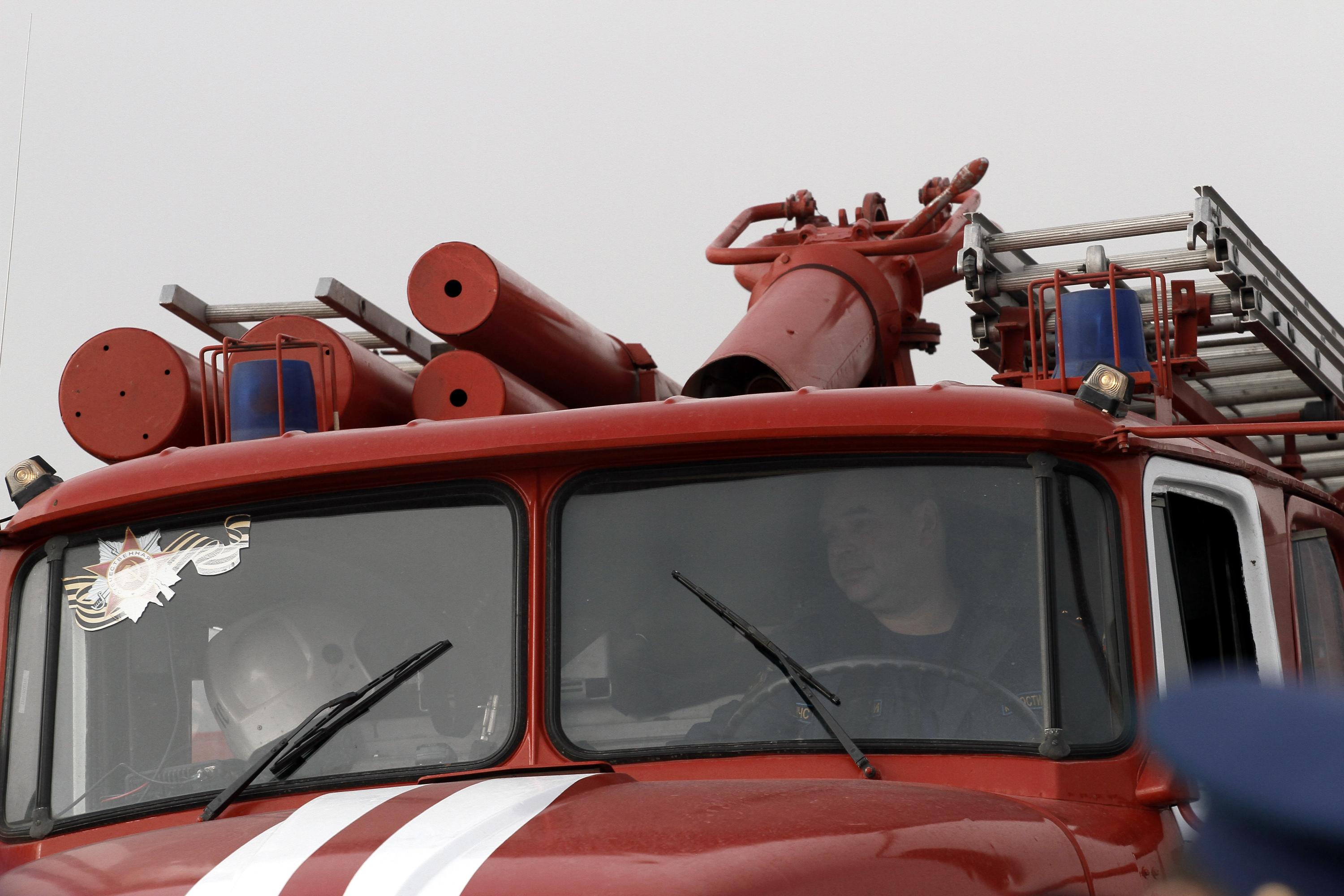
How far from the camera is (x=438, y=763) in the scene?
10.2 ft

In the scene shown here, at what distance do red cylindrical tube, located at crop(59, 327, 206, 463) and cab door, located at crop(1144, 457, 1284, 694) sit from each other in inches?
95.2

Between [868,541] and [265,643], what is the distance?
4.14 feet

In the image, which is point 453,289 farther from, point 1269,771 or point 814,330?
point 1269,771

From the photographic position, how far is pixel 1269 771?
1.22 m

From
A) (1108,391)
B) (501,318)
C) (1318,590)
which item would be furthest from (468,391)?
(1318,590)

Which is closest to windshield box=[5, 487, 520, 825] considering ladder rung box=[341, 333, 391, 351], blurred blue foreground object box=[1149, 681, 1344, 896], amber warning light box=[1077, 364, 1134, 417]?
amber warning light box=[1077, 364, 1134, 417]

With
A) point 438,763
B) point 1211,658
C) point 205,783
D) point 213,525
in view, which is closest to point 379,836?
point 438,763

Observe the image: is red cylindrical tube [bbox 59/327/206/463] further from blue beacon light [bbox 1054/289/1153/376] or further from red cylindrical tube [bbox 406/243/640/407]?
blue beacon light [bbox 1054/289/1153/376]

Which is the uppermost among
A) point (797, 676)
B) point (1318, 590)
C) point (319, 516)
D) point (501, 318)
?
point (501, 318)

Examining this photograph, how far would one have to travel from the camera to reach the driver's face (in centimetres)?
314

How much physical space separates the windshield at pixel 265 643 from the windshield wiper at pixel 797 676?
40 cm

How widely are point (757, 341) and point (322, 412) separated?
3.90 ft

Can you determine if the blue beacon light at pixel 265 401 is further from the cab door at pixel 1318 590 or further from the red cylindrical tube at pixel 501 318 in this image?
the cab door at pixel 1318 590

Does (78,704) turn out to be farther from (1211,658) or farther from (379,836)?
(1211,658)
